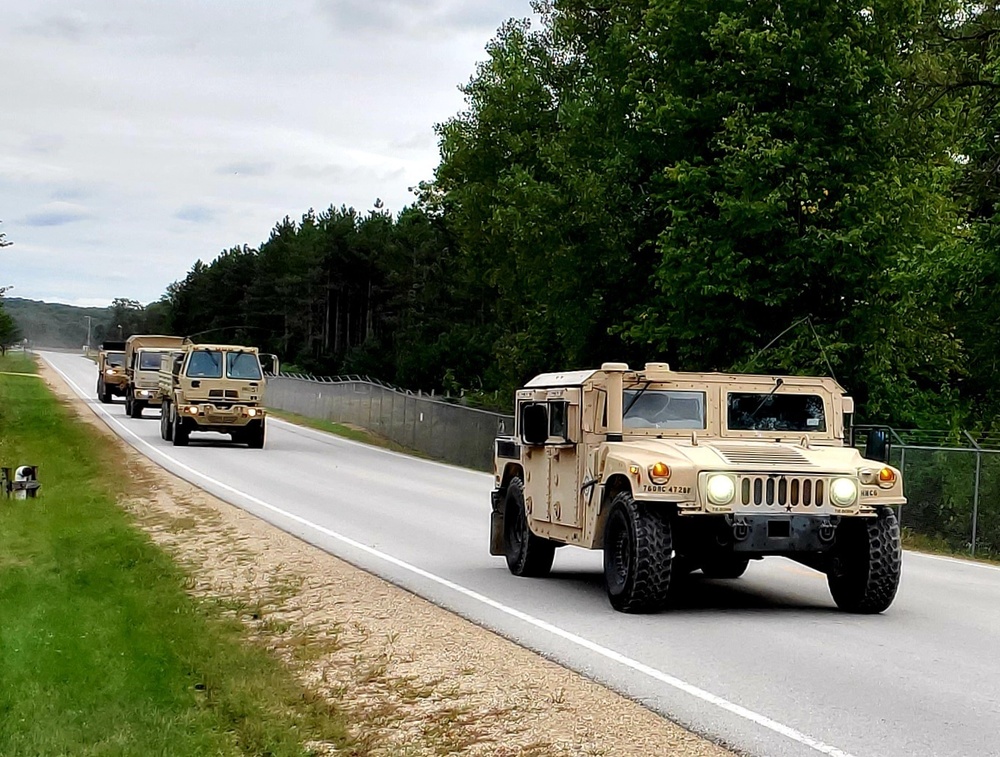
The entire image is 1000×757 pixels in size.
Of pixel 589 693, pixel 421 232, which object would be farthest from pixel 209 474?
pixel 421 232

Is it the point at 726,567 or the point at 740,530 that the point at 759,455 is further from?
the point at 726,567

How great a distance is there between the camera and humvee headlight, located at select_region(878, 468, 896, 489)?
1141 centimetres

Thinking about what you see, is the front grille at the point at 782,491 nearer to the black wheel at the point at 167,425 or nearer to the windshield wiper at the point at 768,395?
the windshield wiper at the point at 768,395

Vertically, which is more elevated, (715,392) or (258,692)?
(715,392)

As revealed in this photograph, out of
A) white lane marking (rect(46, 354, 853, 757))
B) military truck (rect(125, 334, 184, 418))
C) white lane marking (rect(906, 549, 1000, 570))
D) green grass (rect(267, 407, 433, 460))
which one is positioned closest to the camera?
white lane marking (rect(46, 354, 853, 757))

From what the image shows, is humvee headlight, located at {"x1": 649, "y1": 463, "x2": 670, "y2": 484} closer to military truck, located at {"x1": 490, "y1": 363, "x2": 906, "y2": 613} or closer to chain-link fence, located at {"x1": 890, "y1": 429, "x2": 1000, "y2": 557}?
military truck, located at {"x1": 490, "y1": 363, "x2": 906, "y2": 613}

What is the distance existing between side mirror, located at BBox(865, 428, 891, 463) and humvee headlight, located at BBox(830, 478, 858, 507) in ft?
2.42

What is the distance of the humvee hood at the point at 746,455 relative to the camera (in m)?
11.2

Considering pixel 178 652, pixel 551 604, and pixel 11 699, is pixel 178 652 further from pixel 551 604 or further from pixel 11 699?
pixel 551 604

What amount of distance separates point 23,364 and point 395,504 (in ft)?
300

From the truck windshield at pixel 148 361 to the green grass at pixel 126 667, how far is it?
3195cm

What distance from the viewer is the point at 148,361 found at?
49.2 m

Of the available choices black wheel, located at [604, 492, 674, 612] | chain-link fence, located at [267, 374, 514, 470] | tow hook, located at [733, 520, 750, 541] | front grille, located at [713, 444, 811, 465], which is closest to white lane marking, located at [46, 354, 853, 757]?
black wheel, located at [604, 492, 674, 612]

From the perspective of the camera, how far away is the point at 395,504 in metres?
23.2
